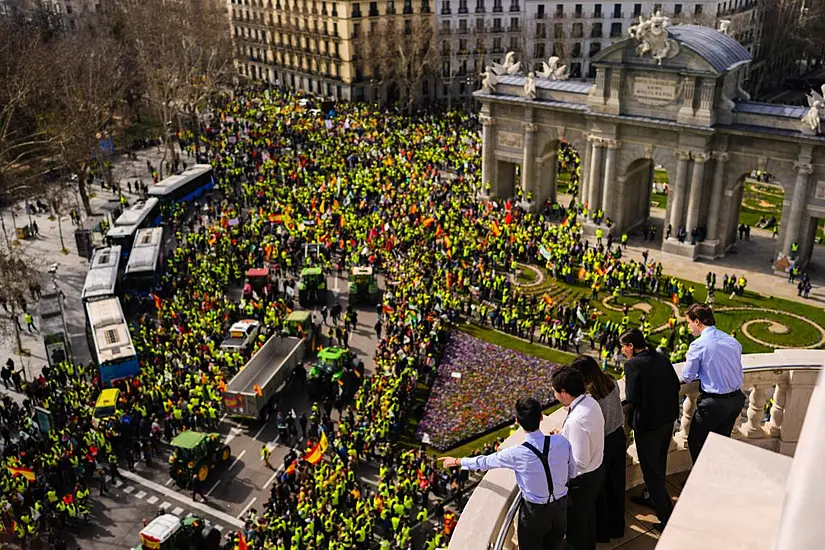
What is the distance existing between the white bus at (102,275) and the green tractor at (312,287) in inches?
369

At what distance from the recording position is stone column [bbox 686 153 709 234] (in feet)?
148

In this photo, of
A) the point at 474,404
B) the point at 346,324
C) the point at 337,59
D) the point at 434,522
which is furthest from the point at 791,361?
the point at 337,59

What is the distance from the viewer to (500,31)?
89500 mm

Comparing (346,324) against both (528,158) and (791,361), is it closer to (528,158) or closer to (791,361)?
(528,158)

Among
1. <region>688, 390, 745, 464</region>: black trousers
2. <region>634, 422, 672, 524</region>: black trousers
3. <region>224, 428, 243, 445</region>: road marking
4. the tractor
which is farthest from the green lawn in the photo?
<region>634, 422, 672, 524</region>: black trousers

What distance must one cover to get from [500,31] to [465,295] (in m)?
57.4

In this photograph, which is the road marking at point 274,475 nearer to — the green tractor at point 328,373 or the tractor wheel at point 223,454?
the tractor wheel at point 223,454

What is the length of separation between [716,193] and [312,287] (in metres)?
24.1

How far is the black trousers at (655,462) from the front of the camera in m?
8.88

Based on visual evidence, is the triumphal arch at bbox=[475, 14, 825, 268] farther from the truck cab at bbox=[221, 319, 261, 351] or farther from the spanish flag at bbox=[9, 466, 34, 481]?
the spanish flag at bbox=[9, 466, 34, 481]

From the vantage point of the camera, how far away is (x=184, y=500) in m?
27.5

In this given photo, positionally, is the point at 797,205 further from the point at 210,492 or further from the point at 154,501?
the point at 154,501

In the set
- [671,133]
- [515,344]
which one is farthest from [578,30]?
[515,344]

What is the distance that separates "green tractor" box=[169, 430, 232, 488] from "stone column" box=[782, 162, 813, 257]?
3283 centimetres
